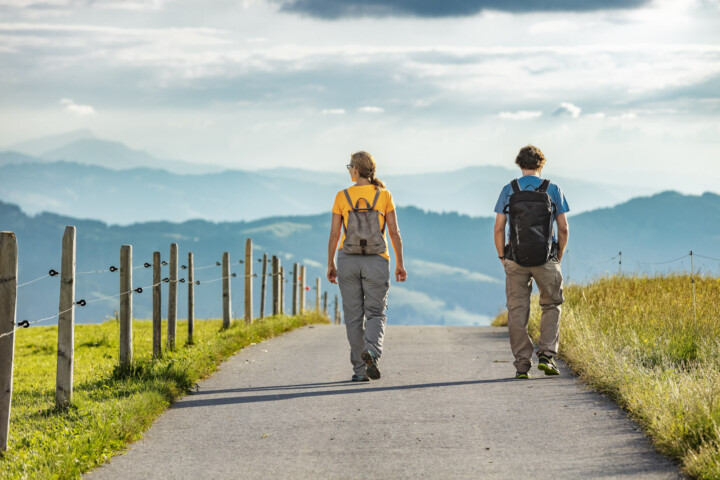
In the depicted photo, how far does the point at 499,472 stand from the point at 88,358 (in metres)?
10.9

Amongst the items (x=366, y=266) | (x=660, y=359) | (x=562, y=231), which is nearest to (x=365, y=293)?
(x=366, y=266)

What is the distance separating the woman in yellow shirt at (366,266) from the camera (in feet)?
30.1

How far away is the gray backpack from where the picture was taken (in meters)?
9.12

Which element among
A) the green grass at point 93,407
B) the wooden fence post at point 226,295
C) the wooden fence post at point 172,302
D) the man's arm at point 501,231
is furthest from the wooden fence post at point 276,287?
the man's arm at point 501,231

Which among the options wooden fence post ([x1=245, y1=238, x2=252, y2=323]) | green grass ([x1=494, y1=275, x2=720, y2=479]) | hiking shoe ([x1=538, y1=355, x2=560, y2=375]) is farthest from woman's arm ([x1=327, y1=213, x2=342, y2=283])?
wooden fence post ([x1=245, y1=238, x2=252, y2=323])

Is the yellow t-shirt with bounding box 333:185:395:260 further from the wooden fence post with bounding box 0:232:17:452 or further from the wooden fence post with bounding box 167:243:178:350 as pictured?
the wooden fence post with bounding box 167:243:178:350

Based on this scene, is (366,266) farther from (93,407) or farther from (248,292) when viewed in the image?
(248,292)

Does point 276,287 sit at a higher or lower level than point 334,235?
lower

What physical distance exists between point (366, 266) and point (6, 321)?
12.5 ft

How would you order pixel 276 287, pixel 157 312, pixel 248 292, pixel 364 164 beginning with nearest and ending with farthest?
pixel 364 164
pixel 157 312
pixel 248 292
pixel 276 287

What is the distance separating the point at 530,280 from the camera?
32.3 feet

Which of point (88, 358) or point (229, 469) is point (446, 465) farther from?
point (88, 358)

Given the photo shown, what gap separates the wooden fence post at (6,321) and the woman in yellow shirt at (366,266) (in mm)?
3491

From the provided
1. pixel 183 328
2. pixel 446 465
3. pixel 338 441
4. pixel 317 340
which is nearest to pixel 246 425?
pixel 338 441
